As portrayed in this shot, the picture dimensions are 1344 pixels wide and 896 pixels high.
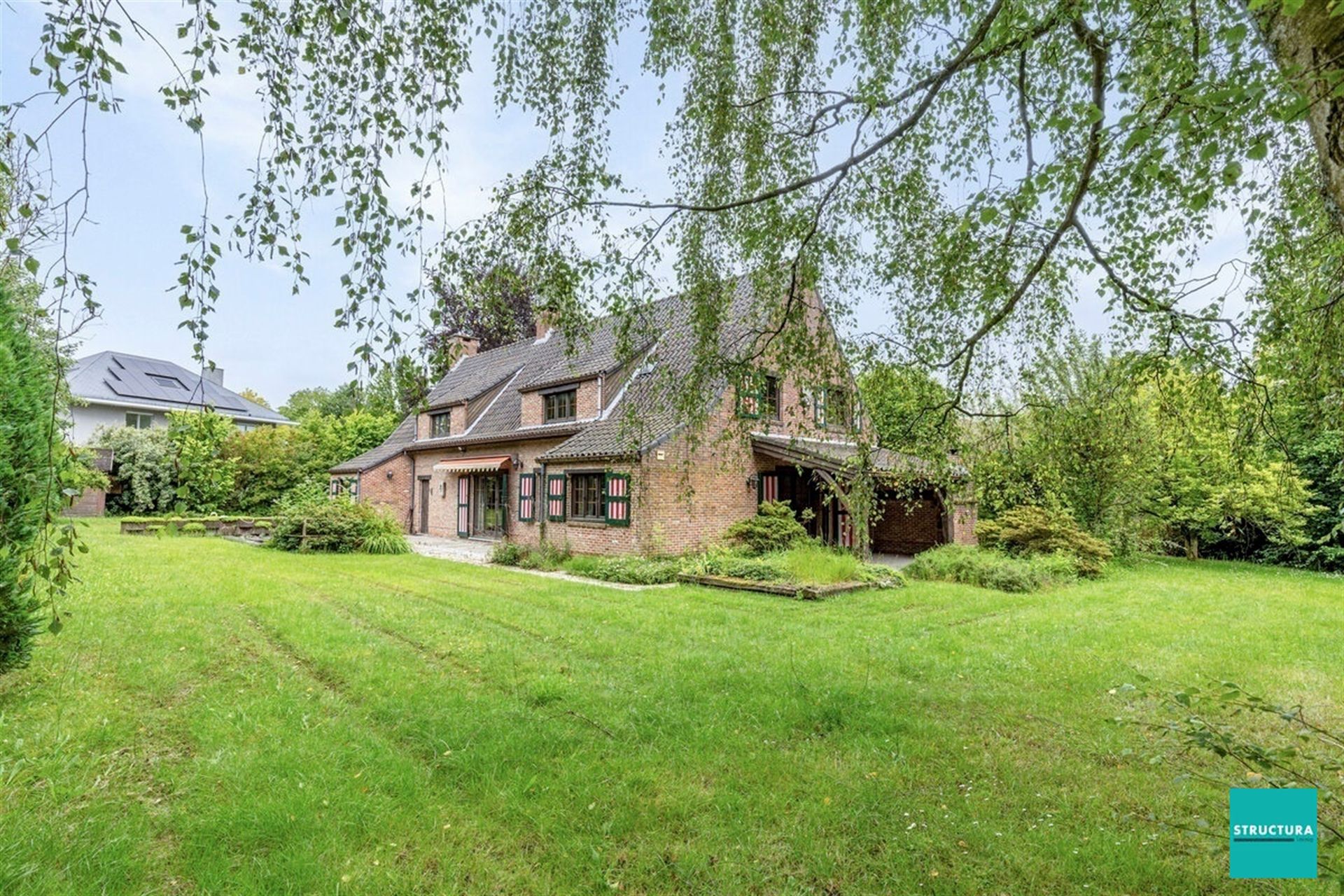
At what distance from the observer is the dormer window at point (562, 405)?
16.5 metres

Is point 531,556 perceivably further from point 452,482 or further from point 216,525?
Answer: point 216,525

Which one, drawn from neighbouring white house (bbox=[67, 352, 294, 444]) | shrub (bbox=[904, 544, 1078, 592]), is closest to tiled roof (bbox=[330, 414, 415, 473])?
neighbouring white house (bbox=[67, 352, 294, 444])

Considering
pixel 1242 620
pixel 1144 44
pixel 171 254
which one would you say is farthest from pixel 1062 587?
pixel 171 254

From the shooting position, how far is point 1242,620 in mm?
8445

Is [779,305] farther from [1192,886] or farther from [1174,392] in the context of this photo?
[1192,886]

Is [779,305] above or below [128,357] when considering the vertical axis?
below

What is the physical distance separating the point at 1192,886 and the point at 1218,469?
15.6 m

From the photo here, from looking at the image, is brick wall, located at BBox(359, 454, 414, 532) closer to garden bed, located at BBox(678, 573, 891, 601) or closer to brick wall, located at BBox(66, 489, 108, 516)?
brick wall, located at BBox(66, 489, 108, 516)

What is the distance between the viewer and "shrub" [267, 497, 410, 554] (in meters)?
15.3

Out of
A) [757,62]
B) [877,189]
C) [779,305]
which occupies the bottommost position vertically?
[779,305]

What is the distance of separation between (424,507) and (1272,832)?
2189 centimetres

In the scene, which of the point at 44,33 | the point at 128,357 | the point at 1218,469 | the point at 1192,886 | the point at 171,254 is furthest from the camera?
the point at 128,357

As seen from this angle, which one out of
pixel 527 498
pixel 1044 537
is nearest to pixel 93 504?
pixel 527 498

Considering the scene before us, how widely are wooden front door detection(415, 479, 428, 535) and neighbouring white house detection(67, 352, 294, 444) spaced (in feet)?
38.1
